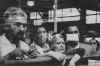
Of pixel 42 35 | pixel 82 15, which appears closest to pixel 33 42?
pixel 42 35

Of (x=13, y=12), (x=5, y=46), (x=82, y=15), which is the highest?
(x=13, y=12)

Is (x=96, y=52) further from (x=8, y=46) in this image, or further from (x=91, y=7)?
(x=8, y=46)

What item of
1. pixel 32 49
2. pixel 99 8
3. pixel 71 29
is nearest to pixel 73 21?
pixel 71 29

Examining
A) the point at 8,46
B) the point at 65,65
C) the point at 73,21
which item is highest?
the point at 73,21

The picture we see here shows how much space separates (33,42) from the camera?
661cm

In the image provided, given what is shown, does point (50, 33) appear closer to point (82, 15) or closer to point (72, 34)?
point (72, 34)

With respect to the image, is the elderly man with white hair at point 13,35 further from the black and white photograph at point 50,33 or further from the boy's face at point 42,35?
the boy's face at point 42,35

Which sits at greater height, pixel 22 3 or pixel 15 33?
pixel 22 3

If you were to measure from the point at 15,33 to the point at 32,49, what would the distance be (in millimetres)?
453

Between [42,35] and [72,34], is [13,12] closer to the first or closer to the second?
[42,35]

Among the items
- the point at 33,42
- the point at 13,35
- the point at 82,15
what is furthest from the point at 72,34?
the point at 13,35

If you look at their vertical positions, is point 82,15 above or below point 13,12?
Result: below

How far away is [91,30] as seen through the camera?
21.6ft

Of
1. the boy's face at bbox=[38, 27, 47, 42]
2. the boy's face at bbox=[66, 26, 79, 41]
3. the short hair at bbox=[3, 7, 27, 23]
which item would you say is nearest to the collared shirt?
the short hair at bbox=[3, 7, 27, 23]
